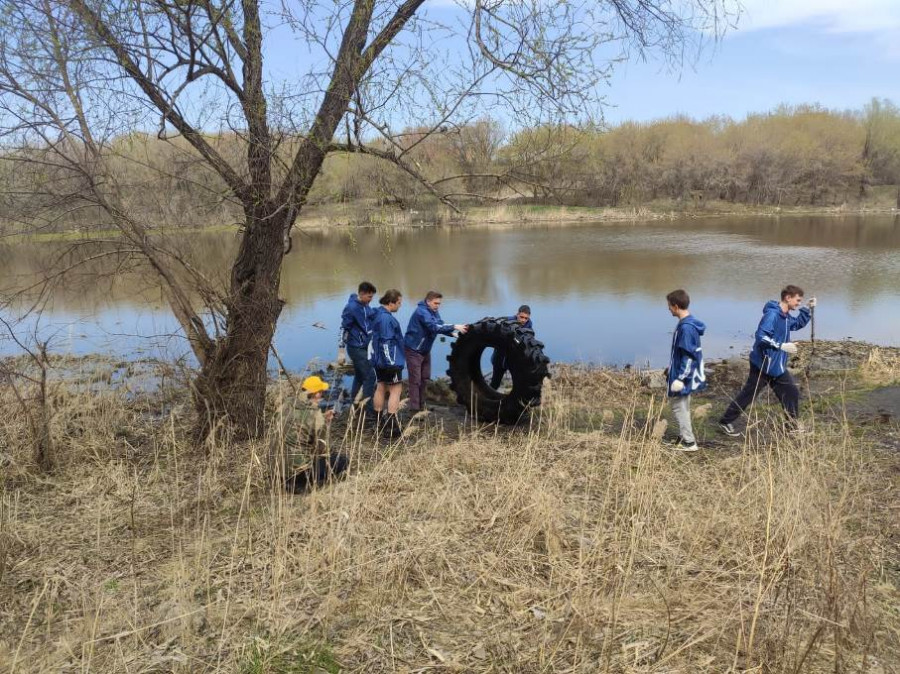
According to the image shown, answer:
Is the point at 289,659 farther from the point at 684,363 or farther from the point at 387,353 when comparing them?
the point at 684,363

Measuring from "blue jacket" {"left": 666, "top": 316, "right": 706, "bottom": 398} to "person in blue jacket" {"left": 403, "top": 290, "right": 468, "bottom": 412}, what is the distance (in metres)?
2.29

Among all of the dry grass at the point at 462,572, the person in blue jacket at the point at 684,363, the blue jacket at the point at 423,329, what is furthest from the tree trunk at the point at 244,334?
the person in blue jacket at the point at 684,363

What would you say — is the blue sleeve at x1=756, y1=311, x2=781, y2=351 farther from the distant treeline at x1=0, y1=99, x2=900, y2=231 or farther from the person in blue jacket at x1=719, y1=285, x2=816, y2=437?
the distant treeline at x1=0, y1=99, x2=900, y2=231

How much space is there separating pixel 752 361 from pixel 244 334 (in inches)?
199

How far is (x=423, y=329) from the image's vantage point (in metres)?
7.16

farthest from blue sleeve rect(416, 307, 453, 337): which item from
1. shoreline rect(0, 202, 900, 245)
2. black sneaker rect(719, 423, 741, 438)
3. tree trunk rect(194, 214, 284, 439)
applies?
black sneaker rect(719, 423, 741, 438)

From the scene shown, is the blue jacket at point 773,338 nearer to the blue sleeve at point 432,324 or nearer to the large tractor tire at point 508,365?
the large tractor tire at point 508,365

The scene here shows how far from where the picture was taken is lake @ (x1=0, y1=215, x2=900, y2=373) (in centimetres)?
893

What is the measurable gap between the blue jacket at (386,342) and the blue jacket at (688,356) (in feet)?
8.76

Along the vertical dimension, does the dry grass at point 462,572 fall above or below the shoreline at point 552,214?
below

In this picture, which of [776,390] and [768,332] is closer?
[768,332]

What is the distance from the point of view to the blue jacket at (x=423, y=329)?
7070 millimetres

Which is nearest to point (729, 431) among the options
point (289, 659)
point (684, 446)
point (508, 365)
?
point (684, 446)

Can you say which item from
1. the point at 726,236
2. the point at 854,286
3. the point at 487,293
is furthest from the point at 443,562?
the point at 726,236
